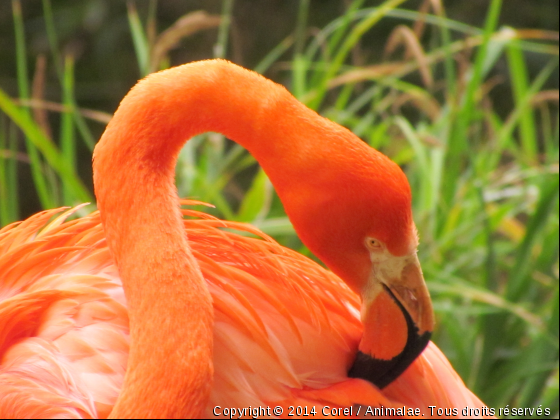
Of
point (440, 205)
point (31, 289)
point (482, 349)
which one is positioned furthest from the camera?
point (440, 205)

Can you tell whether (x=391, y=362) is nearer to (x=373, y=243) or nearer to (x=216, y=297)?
(x=373, y=243)

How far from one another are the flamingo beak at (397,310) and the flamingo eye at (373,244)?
0.12 feet

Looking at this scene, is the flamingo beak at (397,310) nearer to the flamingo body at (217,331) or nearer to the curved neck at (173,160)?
the flamingo body at (217,331)

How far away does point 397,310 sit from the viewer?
1.48 meters

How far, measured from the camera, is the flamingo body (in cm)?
142

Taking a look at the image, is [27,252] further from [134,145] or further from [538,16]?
[538,16]

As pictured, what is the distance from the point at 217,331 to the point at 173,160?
0.39 m

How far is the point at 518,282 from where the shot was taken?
2.43 m

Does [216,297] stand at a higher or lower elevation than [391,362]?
higher

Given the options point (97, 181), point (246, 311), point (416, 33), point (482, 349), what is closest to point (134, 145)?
point (97, 181)

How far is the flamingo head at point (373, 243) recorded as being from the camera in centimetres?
139

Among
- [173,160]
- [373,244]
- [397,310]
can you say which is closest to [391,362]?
[397,310]

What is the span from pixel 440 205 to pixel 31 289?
1.65m

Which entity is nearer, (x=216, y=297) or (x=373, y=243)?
(x=373, y=243)
